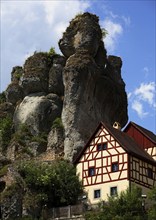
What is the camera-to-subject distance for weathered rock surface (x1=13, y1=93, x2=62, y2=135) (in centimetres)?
6606

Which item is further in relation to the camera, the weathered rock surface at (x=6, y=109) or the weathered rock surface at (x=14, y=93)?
the weathered rock surface at (x=14, y=93)

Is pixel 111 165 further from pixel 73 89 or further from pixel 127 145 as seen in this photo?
pixel 73 89

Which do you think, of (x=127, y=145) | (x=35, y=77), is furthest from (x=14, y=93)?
(x=127, y=145)

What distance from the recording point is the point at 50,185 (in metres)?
52.6

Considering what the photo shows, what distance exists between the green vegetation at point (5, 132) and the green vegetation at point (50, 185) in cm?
1168

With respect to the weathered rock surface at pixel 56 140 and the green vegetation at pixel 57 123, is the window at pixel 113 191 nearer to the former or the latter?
the weathered rock surface at pixel 56 140

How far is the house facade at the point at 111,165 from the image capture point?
5291 centimetres

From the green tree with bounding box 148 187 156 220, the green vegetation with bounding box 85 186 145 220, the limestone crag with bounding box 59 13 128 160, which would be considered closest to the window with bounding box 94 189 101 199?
the limestone crag with bounding box 59 13 128 160

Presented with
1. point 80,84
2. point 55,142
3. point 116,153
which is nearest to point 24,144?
point 55,142

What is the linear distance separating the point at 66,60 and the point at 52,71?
2190 millimetres

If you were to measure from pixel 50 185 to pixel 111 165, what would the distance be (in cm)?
608

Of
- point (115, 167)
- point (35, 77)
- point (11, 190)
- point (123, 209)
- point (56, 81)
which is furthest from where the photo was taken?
point (56, 81)

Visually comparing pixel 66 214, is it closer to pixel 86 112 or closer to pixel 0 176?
pixel 0 176

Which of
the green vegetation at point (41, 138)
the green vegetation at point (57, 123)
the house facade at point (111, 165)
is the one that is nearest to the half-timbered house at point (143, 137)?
the house facade at point (111, 165)
